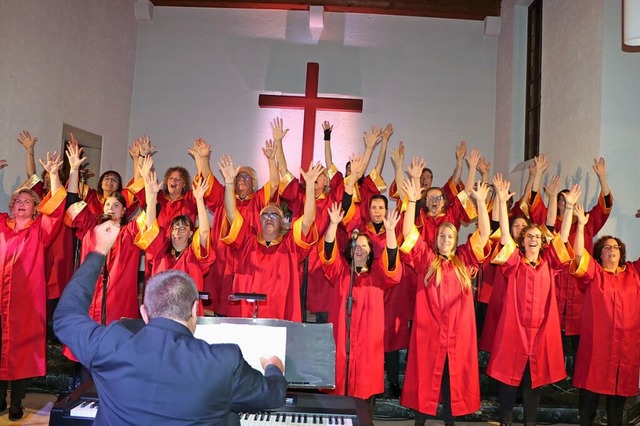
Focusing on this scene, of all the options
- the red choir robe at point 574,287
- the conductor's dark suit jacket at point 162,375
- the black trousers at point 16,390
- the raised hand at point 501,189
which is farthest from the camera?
the red choir robe at point 574,287

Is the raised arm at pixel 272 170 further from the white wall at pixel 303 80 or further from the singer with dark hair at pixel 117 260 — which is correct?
the white wall at pixel 303 80

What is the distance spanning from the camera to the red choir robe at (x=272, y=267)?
16.8 feet

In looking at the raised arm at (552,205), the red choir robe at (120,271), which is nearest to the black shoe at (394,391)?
the raised arm at (552,205)

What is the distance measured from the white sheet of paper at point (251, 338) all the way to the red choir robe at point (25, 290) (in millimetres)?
2719

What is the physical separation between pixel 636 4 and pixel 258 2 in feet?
20.3

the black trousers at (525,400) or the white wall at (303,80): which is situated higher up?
the white wall at (303,80)

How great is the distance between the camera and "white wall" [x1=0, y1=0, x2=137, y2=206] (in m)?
6.28

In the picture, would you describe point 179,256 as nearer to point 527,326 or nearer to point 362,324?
point 362,324

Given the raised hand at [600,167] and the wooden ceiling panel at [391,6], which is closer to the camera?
the raised hand at [600,167]

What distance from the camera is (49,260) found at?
6.20 metres

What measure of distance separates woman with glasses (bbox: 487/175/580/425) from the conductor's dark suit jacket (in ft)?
11.0

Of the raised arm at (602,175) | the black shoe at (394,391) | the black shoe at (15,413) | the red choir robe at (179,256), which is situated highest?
the raised arm at (602,175)

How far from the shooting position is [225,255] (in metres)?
5.73

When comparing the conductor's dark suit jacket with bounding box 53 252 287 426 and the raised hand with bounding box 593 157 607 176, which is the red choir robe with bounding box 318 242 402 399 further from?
the conductor's dark suit jacket with bounding box 53 252 287 426
